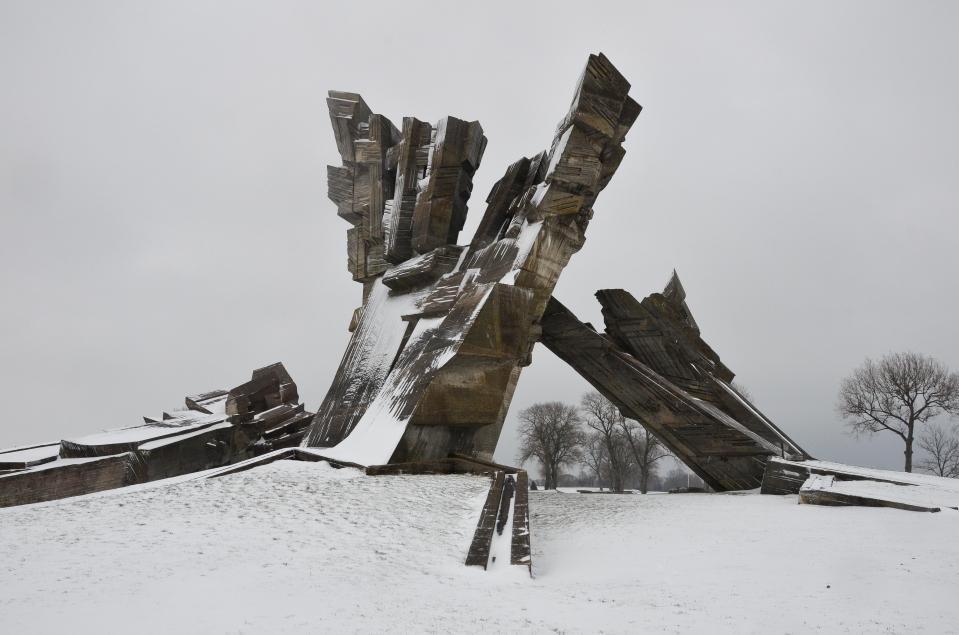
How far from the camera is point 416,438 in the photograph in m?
5.92

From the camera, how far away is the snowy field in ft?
6.63

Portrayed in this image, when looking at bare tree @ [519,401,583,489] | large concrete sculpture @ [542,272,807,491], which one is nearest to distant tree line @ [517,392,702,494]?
bare tree @ [519,401,583,489]

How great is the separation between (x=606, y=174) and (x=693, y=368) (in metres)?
3.81

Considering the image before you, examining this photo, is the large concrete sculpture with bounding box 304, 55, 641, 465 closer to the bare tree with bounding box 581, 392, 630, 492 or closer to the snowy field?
the snowy field

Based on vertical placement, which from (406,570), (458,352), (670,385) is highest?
(670,385)

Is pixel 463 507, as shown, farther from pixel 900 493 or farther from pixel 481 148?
pixel 481 148

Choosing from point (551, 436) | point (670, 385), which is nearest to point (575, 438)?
point (551, 436)

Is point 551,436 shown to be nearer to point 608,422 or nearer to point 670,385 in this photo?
point 608,422

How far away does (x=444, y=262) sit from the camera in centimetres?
881

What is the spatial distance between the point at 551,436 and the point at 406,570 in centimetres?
2456

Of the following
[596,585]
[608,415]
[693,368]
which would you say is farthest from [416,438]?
[608,415]

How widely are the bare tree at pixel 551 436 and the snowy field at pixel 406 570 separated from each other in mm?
22089

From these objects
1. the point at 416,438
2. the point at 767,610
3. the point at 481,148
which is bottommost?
the point at 767,610

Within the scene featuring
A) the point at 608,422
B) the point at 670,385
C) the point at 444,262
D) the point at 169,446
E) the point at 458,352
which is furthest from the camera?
the point at 608,422
